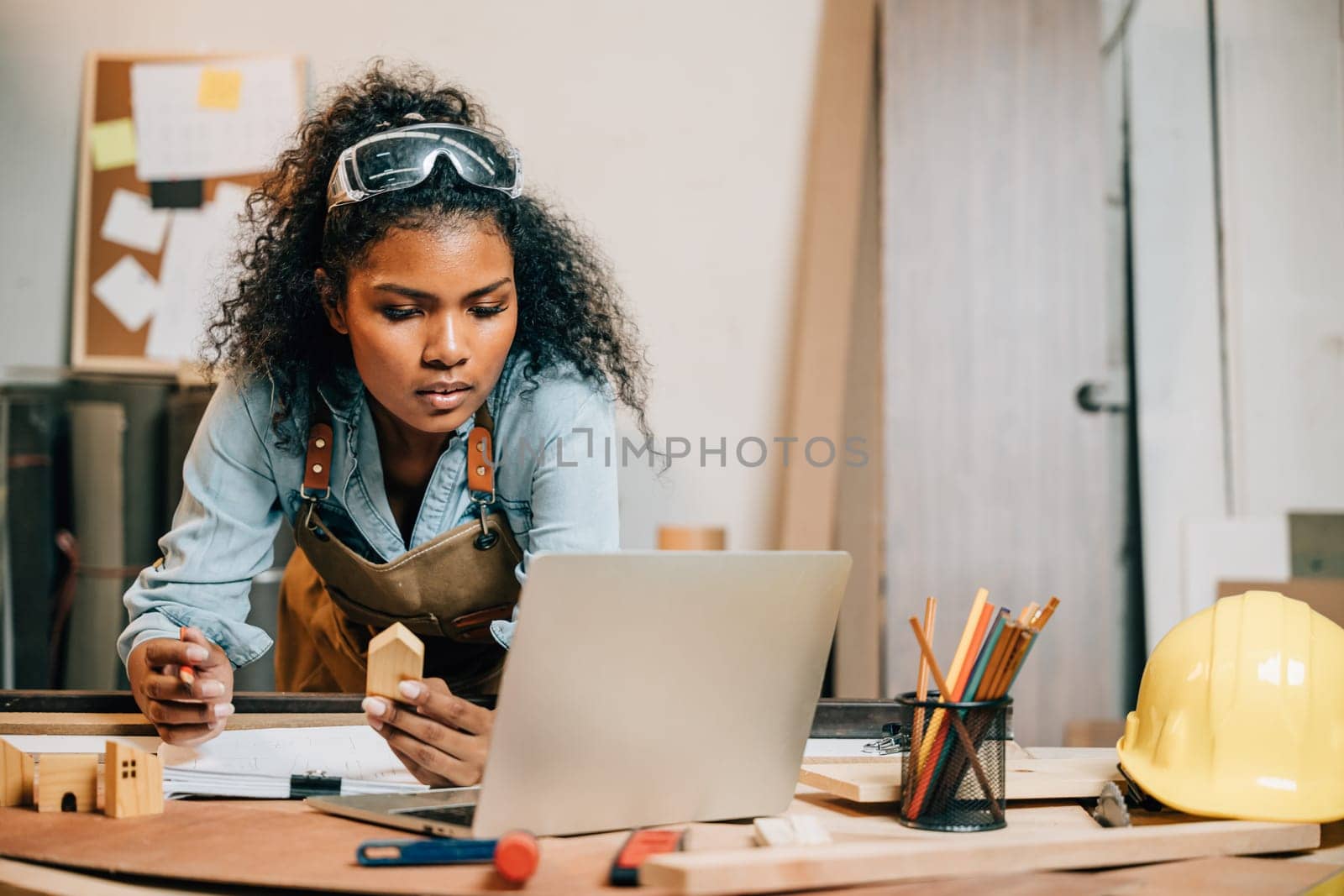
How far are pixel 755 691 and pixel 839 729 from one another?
36cm

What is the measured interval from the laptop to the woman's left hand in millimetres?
41

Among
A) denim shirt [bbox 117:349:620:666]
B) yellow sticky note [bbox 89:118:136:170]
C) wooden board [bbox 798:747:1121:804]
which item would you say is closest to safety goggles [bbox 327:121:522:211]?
denim shirt [bbox 117:349:620:666]

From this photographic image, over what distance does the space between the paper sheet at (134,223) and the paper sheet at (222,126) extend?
0.06m

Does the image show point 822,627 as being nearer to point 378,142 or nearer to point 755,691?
point 755,691

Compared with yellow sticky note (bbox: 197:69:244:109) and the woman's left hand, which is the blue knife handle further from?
yellow sticky note (bbox: 197:69:244:109)

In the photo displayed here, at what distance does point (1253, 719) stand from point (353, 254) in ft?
3.39

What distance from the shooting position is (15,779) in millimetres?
938

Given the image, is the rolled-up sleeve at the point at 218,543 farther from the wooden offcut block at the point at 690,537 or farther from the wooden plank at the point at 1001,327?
the wooden plank at the point at 1001,327

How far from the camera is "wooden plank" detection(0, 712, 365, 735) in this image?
1.17 meters

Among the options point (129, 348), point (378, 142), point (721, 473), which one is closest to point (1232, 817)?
point (378, 142)

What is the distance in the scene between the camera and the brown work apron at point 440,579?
5.04 ft

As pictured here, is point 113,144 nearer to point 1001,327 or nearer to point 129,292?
point 129,292

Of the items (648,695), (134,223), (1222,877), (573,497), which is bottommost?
(1222,877)

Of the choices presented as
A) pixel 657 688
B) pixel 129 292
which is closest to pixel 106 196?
pixel 129 292
